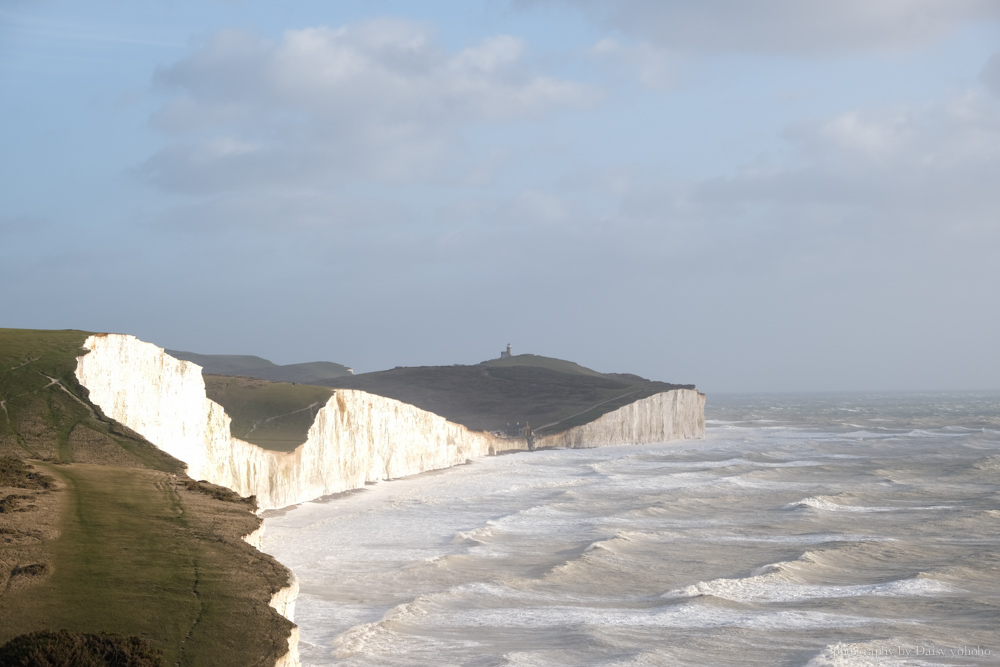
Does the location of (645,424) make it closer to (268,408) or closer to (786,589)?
(268,408)

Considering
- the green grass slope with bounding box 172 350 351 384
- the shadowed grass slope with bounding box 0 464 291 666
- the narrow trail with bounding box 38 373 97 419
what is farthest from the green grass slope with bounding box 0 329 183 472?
the green grass slope with bounding box 172 350 351 384

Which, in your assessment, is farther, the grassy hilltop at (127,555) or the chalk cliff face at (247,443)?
the chalk cliff face at (247,443)

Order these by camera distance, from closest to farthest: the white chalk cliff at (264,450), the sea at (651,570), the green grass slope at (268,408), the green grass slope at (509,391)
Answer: the sea at (651,570)
the white chalk cliff at (264,450)
the green grass slope at (268,408)
the green grass slope at (509,391)

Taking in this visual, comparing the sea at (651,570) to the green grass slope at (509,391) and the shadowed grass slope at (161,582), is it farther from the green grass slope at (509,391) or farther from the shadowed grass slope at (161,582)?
the green grass slope at (509,391)

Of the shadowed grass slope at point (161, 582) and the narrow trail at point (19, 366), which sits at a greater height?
the narrow trail at point (19, 366)

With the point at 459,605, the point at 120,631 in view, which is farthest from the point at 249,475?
the point at 120,631

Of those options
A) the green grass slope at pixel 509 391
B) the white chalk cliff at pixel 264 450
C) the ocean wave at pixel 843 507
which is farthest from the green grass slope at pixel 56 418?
the green grass slope at pixel 509 391

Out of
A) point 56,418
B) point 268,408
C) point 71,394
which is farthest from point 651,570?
point 268,408
